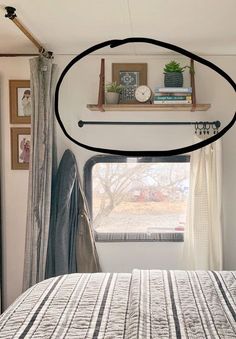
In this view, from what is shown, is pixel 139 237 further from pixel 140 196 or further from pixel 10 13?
pixel 10 13

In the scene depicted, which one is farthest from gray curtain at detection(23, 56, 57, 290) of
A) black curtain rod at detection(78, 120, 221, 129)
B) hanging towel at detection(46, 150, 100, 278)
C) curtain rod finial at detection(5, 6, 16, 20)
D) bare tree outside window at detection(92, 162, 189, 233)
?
curtain rod finial at detection(5, 6, 16, 20)

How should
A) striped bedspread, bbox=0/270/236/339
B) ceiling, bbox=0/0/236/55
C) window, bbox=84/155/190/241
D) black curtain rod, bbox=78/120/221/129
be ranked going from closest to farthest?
striped bedspread, bbox=0/270/236/339, ceiling, bbox=0/0/236/55, black curtain rod, bbox=78/120/221/129, window, bbox=84/155/190/241

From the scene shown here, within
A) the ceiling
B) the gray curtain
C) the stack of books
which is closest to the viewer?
the ceiling

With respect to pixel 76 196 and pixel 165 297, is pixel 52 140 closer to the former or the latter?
pixel 76 196

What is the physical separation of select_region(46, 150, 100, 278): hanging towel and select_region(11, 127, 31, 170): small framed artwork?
1.01 feet

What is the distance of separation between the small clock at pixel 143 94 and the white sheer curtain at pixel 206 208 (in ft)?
1.90

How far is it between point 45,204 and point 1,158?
2.03 feet

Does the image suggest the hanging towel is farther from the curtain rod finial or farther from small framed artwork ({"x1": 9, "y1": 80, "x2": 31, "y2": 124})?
the curtain rod finial

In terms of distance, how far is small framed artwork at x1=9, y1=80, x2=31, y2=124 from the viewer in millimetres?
3082

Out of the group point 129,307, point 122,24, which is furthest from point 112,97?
point 129,307

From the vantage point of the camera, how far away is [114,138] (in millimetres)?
3123

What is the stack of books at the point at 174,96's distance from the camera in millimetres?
2928

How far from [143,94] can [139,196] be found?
2.75 ft

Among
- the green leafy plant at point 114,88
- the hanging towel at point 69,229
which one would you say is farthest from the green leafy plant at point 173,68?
the hanging towel at point 69,229
